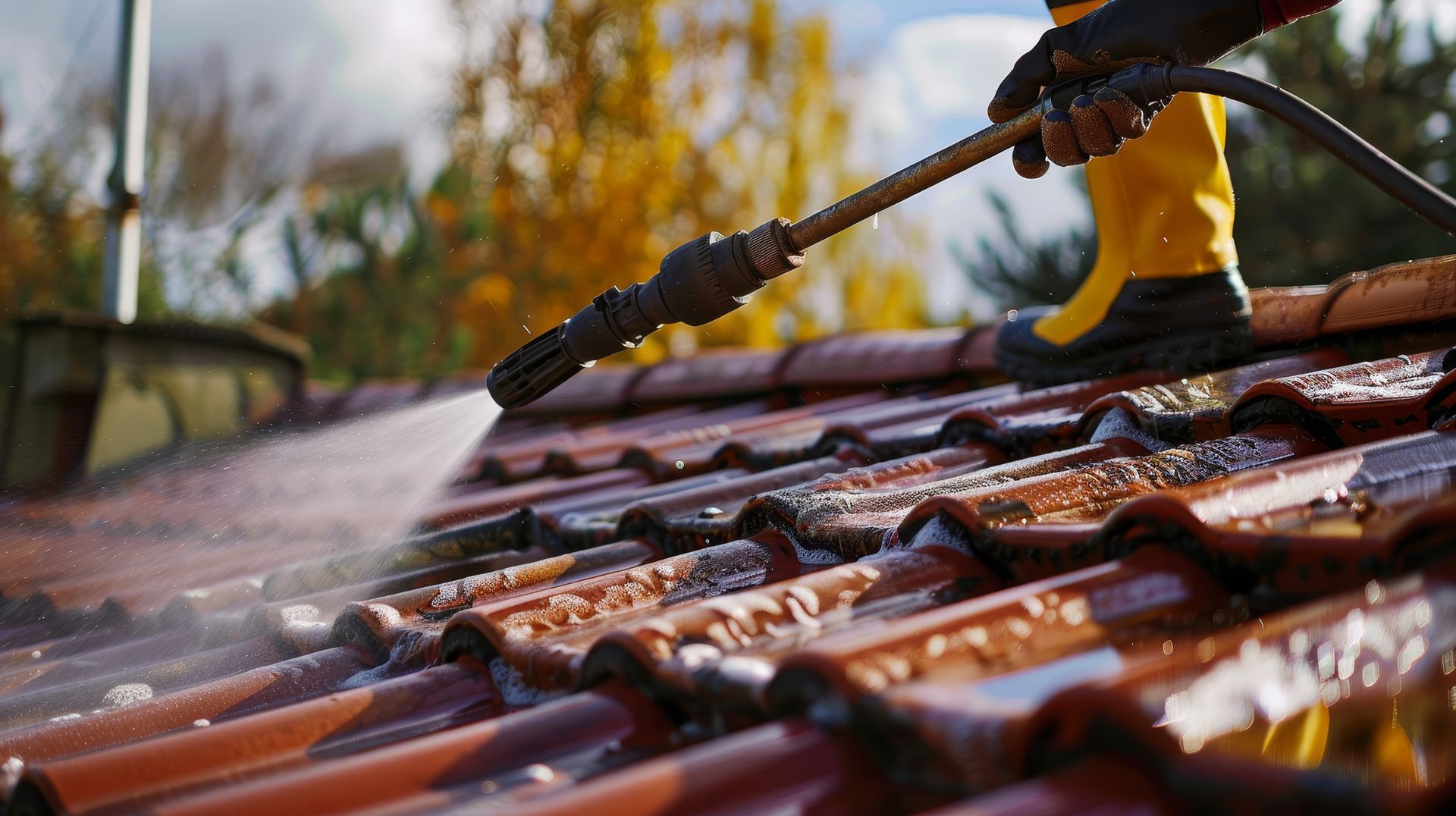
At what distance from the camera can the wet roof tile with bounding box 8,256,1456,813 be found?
79 centimetres

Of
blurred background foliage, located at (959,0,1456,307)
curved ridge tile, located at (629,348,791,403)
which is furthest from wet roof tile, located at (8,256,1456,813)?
blurred background foliage, located at (959,0,1456,307)

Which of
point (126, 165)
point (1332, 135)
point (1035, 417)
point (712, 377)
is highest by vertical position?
point (126, 165)

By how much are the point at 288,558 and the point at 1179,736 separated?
218 cm

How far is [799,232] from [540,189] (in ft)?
55.4

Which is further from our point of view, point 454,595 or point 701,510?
point 701,510

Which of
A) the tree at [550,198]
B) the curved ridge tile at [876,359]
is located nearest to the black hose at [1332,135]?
the curved ridge tile at [876,359]

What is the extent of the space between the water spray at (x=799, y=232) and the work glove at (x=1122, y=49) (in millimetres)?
29

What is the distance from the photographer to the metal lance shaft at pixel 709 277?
1.70m

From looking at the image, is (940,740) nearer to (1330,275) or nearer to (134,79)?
(134,79)

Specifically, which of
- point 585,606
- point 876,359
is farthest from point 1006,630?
point 876,359

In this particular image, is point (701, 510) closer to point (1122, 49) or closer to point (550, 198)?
point (1122, 49)

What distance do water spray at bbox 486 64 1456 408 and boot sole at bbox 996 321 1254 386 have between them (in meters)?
1.09

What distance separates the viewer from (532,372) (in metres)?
2.19

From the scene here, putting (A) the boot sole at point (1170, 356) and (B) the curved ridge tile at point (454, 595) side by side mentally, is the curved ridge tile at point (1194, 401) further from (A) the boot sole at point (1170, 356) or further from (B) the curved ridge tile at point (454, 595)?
(B) the curved ridge tile at point (454, 595)
